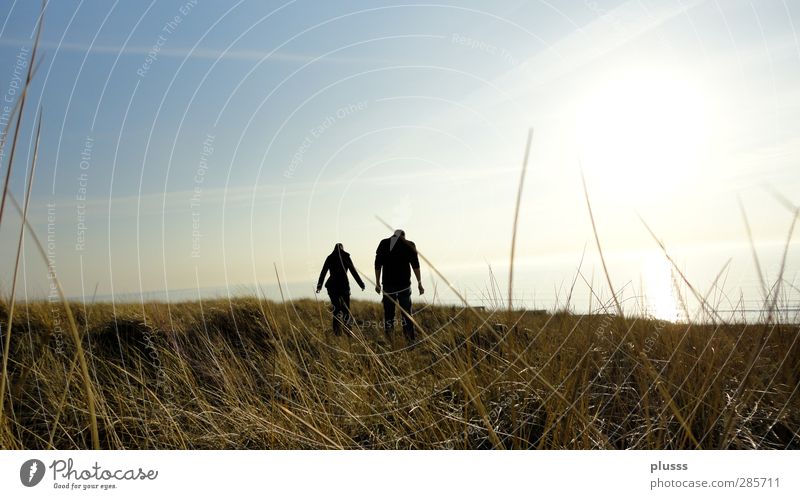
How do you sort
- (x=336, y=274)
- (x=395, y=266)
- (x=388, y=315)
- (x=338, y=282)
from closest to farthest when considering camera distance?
1. (x=336, y=274)
2. (x=338, y=282)
3. (x=395, y=266)
4. (x=388, y=315)

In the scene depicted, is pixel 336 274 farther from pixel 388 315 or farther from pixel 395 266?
pixel 388 315

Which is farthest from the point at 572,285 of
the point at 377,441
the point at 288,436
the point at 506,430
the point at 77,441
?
the point at 77,441

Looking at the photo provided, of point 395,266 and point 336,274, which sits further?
point 395,266

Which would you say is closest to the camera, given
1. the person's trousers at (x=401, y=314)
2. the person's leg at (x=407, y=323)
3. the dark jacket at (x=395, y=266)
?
the person's leg at (x=407, y=323)

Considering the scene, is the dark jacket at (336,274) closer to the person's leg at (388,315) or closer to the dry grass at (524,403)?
the person's leg at (388,315)

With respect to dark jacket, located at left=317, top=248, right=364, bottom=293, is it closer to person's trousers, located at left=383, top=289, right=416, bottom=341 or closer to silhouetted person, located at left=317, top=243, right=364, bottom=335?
silhouetted person, located at left=317, top=243, right=364, bottom=335

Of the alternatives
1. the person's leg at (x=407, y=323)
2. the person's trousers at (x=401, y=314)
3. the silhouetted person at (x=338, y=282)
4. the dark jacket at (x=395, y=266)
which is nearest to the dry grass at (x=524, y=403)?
the person's leg at (x=407, y=323)

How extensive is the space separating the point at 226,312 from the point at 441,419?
5872 millimetres

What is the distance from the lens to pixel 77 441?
3.45m
